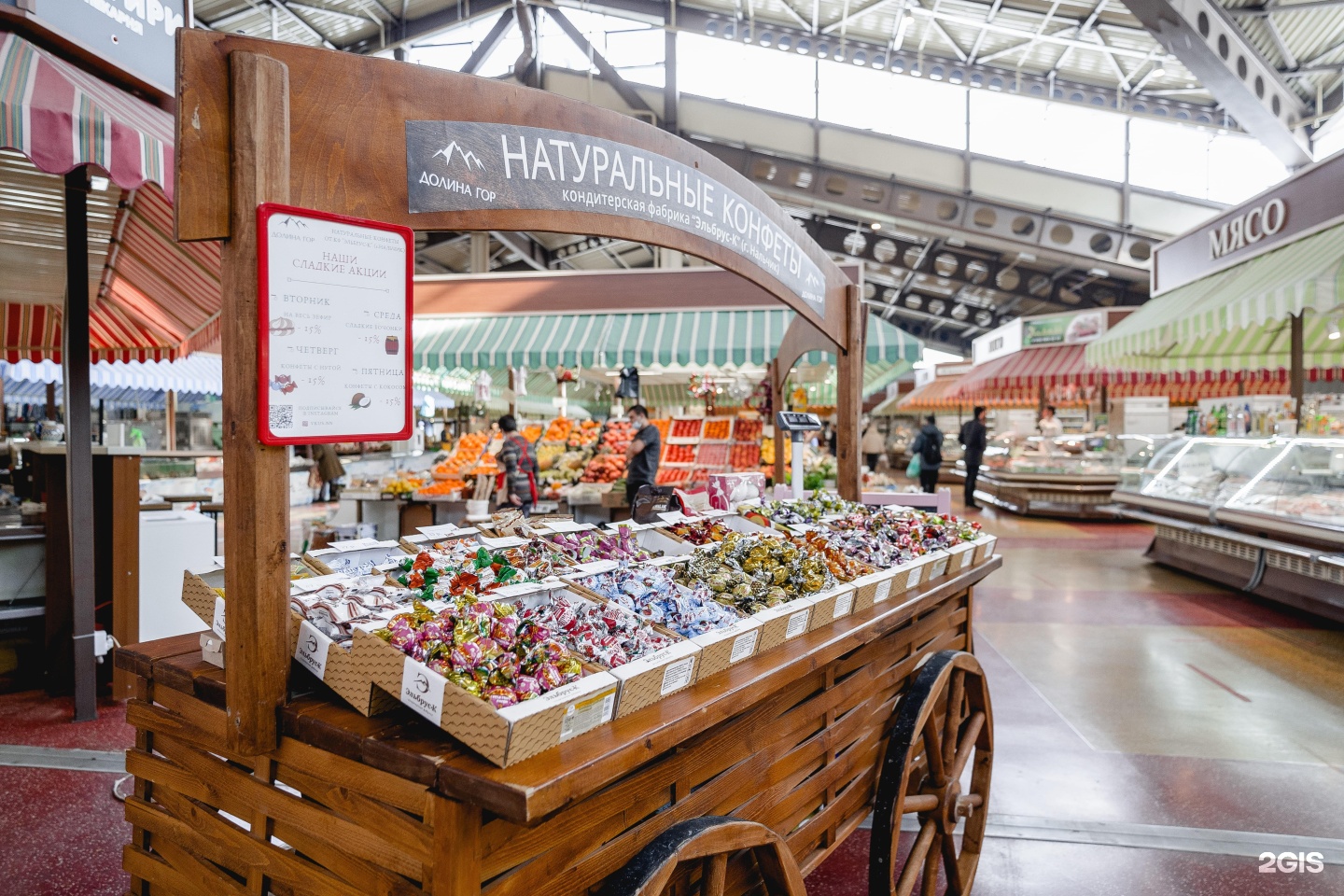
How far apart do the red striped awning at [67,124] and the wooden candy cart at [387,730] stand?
1911mm

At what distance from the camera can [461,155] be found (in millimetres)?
1663

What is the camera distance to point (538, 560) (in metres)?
2.03

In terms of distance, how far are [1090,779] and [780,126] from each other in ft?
40.5

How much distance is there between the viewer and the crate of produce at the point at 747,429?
9.08m

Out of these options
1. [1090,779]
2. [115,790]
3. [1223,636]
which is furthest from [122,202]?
[1223,636]

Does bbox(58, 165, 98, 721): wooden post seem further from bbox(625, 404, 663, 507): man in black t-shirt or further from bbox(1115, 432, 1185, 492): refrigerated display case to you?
bbox(1115, 432, 1185, 492): refrigerated display case

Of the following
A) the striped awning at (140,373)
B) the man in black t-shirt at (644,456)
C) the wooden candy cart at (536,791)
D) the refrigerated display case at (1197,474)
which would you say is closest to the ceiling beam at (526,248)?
the striped awning at (140,373)

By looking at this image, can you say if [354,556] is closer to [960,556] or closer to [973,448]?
[960,556]

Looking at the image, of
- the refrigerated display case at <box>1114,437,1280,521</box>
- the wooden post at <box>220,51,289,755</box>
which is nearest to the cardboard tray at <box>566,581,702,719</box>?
the wooden post at <box>220,51,289,755</box>

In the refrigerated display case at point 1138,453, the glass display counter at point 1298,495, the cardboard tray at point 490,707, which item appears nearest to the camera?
the cardboard tray at point 490,707

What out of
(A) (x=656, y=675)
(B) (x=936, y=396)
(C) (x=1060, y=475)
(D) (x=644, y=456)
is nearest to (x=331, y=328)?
(A) (x=656, y=675)

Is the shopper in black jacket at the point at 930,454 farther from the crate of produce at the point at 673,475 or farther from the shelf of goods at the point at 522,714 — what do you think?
the shelf of goods at the point at 522,714

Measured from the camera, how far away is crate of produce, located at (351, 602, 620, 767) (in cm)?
111

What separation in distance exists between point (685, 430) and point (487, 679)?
8.59 metres
